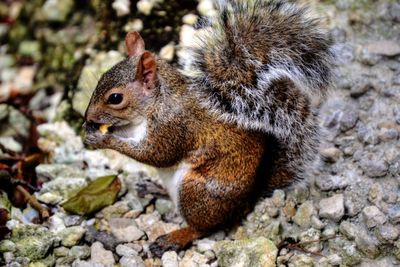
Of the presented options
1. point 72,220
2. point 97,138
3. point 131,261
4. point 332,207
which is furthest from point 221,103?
point 72,220

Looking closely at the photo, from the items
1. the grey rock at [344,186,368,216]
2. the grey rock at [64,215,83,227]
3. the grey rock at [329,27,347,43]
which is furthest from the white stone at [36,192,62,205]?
the grey rock at [329,27,347,43]

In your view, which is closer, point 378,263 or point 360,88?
point 378,263

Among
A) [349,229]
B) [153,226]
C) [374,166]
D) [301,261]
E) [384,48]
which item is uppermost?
[384,48]

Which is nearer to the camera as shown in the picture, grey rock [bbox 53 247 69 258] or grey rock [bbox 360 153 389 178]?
grey rock [bbox 53 247 69 258]

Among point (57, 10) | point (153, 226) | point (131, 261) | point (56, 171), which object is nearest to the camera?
point (131, 261)

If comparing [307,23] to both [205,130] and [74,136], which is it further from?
[74,136]

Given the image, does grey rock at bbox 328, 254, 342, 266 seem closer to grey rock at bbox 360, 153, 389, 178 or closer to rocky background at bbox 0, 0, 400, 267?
rocky background at bbox 0, 0, 400, 267

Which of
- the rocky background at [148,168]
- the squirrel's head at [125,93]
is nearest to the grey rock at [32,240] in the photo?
the rocky background at [148,168]

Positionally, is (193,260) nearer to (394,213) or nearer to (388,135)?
(394,213)
